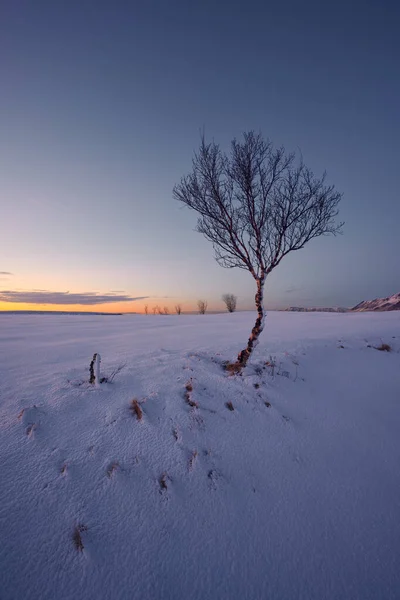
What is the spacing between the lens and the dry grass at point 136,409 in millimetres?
3403

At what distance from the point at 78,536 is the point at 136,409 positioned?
1.53 m

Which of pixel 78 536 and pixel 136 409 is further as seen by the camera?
pixel 136 409

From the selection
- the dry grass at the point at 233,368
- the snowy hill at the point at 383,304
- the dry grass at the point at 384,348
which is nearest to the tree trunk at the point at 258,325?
the dry grass at the point at 233,368

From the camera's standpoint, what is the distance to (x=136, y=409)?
3.51 meters

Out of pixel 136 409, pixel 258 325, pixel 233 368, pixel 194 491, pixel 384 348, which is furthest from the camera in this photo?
pixel 384 348

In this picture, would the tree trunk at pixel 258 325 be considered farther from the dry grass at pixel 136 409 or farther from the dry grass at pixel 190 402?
the dry grass at pixel 136 409

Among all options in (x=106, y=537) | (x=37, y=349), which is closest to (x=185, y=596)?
(x=106, y=537)

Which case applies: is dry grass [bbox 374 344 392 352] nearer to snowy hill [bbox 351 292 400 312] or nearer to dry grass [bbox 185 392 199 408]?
dry grass [bbox 185 392 199 408]

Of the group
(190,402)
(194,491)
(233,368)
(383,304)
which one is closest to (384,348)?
(233,368)

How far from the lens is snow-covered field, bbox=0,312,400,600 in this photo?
195cm

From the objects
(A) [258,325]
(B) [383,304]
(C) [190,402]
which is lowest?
(C) [190,402]

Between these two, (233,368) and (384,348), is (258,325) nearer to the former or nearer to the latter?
(233,368)

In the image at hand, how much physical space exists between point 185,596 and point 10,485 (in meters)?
1.72

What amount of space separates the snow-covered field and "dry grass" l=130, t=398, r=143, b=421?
69mm
